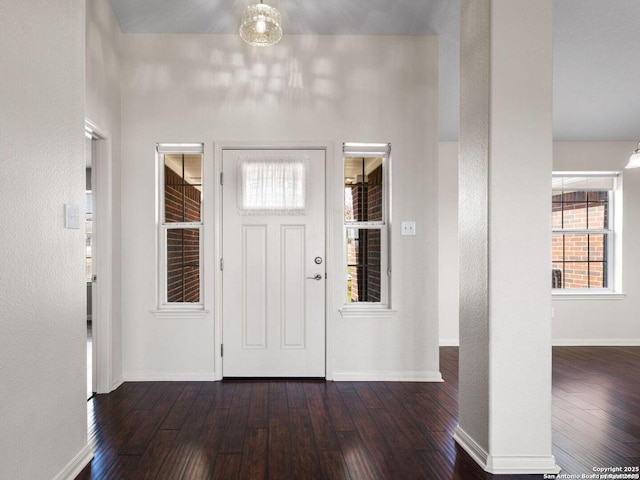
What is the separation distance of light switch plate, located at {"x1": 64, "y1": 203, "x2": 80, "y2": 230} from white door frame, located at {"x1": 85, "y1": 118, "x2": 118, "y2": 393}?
1.15 meters

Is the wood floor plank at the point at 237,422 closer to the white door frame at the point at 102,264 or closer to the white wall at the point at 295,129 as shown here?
the white wall at the point at 295,129

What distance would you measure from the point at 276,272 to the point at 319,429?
140 centimetres

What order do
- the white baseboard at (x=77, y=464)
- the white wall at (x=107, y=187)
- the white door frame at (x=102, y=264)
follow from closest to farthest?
the white baseboard at (x=77, y=464), the white wall at (x=107, y=187), the white door frame at (x=102, y=264)

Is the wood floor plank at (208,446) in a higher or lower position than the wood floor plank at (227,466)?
lower

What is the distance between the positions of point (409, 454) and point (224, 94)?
9.98ft

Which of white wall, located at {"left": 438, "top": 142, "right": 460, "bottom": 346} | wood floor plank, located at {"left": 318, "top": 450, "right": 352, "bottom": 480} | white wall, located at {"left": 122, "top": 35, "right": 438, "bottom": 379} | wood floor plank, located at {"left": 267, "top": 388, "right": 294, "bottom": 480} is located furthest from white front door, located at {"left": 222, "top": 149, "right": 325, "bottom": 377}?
white wall, located at {"left": 438, "top": 142, "right": 460, "bottom": 346}

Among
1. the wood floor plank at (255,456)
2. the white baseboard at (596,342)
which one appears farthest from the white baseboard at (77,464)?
the white baseboard at (596,342)

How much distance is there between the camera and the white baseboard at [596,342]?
4.84 metres

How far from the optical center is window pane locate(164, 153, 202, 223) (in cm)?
364

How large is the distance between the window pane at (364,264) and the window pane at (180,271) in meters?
1.37

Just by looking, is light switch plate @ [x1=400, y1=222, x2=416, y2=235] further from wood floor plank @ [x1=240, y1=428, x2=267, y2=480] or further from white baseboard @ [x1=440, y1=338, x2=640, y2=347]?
white baseboard @ [x1=440, y1=338, x2=640, y2=347]

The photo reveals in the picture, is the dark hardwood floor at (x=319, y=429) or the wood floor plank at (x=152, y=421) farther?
the wood floor plank at (x=152, y=421)

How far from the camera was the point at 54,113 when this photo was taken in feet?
6.49

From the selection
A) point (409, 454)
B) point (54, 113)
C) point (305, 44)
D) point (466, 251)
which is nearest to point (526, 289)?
point (466, 251)
